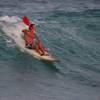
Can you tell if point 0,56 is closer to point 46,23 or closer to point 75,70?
point 75,70

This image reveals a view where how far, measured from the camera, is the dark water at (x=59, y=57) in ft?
58.0

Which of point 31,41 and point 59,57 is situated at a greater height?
point 31,41

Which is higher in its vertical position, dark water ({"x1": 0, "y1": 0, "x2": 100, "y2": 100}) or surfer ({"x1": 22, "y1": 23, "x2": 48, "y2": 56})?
surfer ({"x1": 22, "y1": 23, "x2": 48, "y2": 56})

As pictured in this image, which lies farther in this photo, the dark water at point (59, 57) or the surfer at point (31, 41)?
the surfer at point (31, 41)

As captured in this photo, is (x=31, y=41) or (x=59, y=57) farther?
(x=59, y=57)

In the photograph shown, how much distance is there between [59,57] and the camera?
2158cm

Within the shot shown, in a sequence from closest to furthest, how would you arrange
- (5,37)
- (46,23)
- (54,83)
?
1. (54,83)
2. (5,37)
3. (46,23)

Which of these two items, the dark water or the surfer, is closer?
the dark water

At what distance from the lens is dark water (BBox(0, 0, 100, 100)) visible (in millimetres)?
17684

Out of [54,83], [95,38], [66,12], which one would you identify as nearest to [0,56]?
[54,83]

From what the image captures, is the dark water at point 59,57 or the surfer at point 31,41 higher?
the surfer at point 31,41

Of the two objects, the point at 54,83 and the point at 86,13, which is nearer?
the point at 54,83

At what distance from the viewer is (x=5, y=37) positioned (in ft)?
78.7

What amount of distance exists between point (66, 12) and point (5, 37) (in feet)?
20.3
